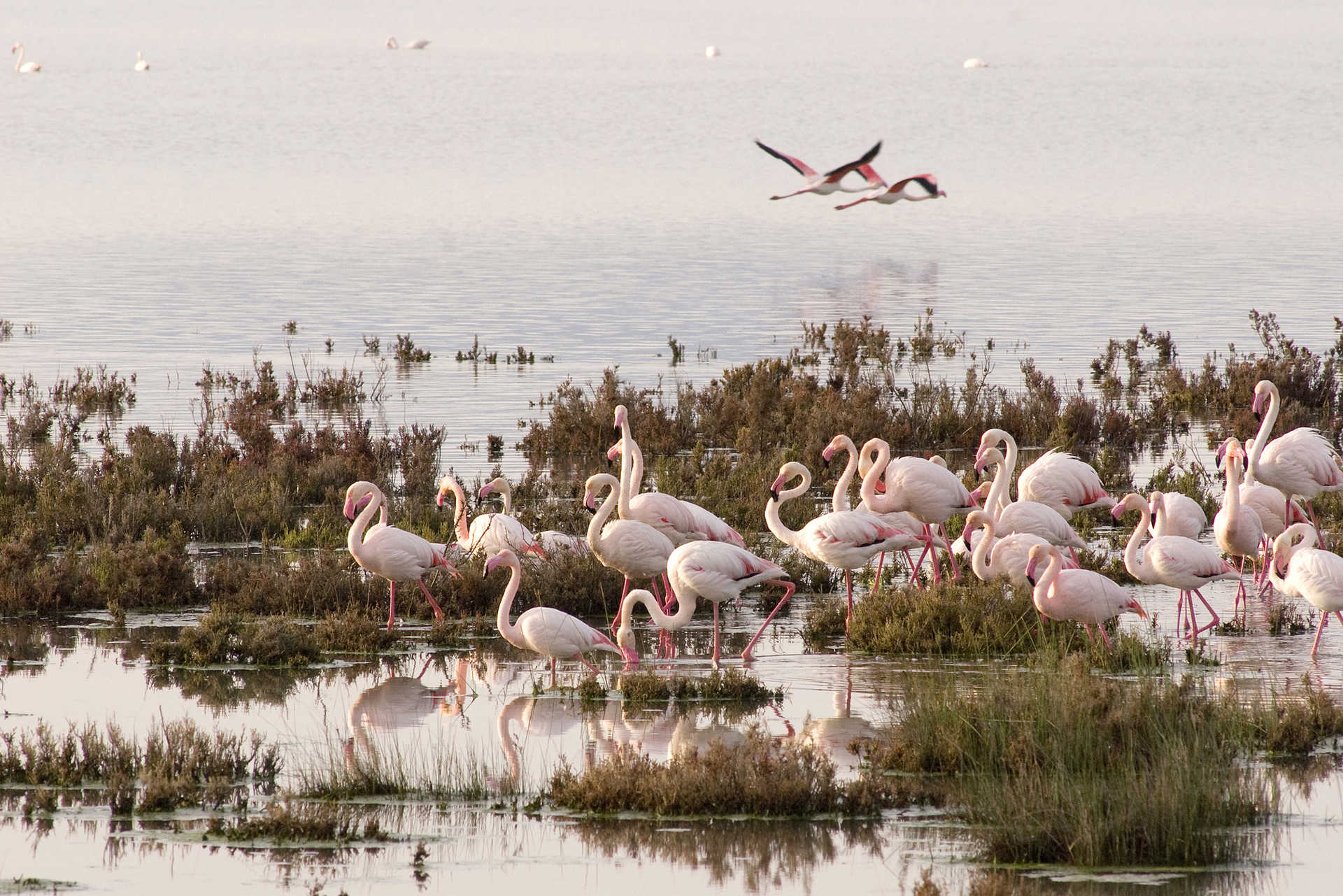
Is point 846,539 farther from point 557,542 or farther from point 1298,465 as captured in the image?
point 1298,465

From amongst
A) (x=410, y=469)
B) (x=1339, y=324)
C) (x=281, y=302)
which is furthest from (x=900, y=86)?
(x=410, y=469)

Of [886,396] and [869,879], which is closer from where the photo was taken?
[869,879]

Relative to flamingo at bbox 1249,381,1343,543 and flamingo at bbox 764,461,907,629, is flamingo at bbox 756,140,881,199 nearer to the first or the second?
flamingo at bbox 1249,381,1343,543

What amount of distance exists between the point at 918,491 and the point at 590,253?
99.1 feet

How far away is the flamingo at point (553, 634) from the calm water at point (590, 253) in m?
0.31

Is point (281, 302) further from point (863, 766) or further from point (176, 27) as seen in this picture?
point (176, 27)

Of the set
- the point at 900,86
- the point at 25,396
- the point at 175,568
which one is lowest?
the point at 175,568

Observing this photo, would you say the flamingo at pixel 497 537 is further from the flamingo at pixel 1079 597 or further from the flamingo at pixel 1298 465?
the flamingo at pixel 1298 465

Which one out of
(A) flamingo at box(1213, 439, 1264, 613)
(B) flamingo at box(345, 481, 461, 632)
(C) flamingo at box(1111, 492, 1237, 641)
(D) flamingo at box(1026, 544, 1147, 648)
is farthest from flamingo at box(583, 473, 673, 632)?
(A) flamingo at box(1213, 439, 1264, 613)

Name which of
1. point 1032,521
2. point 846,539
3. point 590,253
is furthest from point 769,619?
point 590,253

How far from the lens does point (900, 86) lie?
365 ft

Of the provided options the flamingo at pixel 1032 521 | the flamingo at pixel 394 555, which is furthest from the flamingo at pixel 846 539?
the flamingo at pixel 394 555

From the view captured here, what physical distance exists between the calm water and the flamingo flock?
498mm

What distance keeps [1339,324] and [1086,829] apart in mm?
18293
